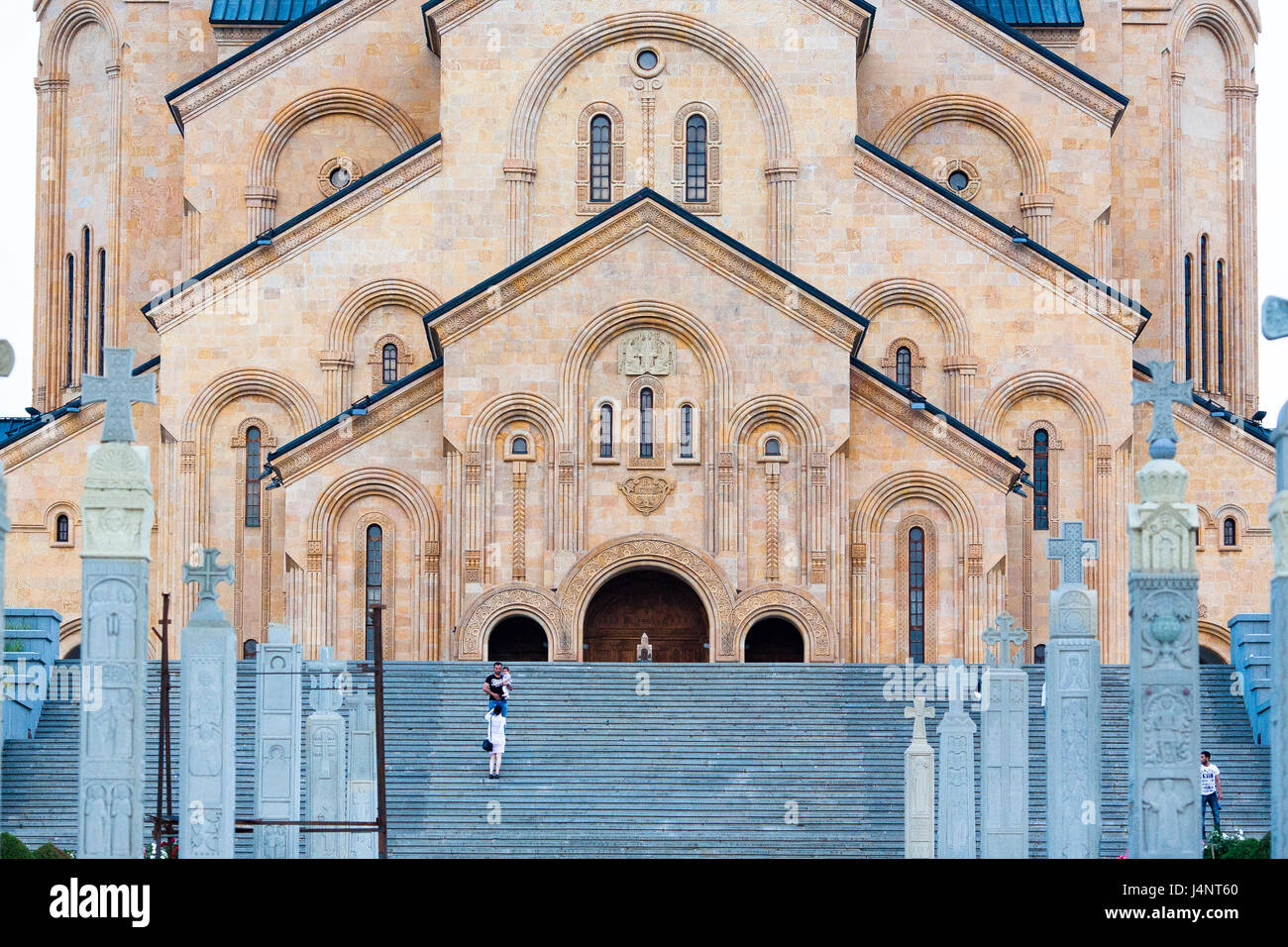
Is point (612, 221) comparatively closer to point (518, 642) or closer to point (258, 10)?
point (518, 642)

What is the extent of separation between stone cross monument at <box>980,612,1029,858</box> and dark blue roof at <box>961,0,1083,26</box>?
29.0 m

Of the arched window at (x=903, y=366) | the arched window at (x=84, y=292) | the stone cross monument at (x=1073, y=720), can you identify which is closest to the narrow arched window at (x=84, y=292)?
the arched window at (x=84, y=292)

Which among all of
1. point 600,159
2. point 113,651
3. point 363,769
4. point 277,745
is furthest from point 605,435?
point 113,651

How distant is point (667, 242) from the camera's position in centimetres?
4953

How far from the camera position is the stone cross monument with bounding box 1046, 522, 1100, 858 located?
28.1 metres

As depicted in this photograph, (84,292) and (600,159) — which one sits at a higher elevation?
(600,159)

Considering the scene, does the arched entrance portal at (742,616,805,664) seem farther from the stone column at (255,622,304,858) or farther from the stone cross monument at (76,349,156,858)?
the stone cross monument at (76,349,156,858)

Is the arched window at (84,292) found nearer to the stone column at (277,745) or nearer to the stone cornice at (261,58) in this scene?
the stone cornice at (261,58)

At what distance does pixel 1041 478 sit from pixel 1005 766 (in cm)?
2052

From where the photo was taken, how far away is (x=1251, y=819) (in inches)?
1535

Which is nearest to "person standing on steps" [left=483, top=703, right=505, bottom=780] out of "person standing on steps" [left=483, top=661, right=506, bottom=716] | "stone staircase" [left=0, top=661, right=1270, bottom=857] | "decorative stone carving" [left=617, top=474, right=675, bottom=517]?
"person standing on steps" [left=483, top=661, right=506, bottom=716]

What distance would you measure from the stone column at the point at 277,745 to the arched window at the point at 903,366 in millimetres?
21896

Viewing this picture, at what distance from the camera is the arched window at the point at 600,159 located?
173ft
